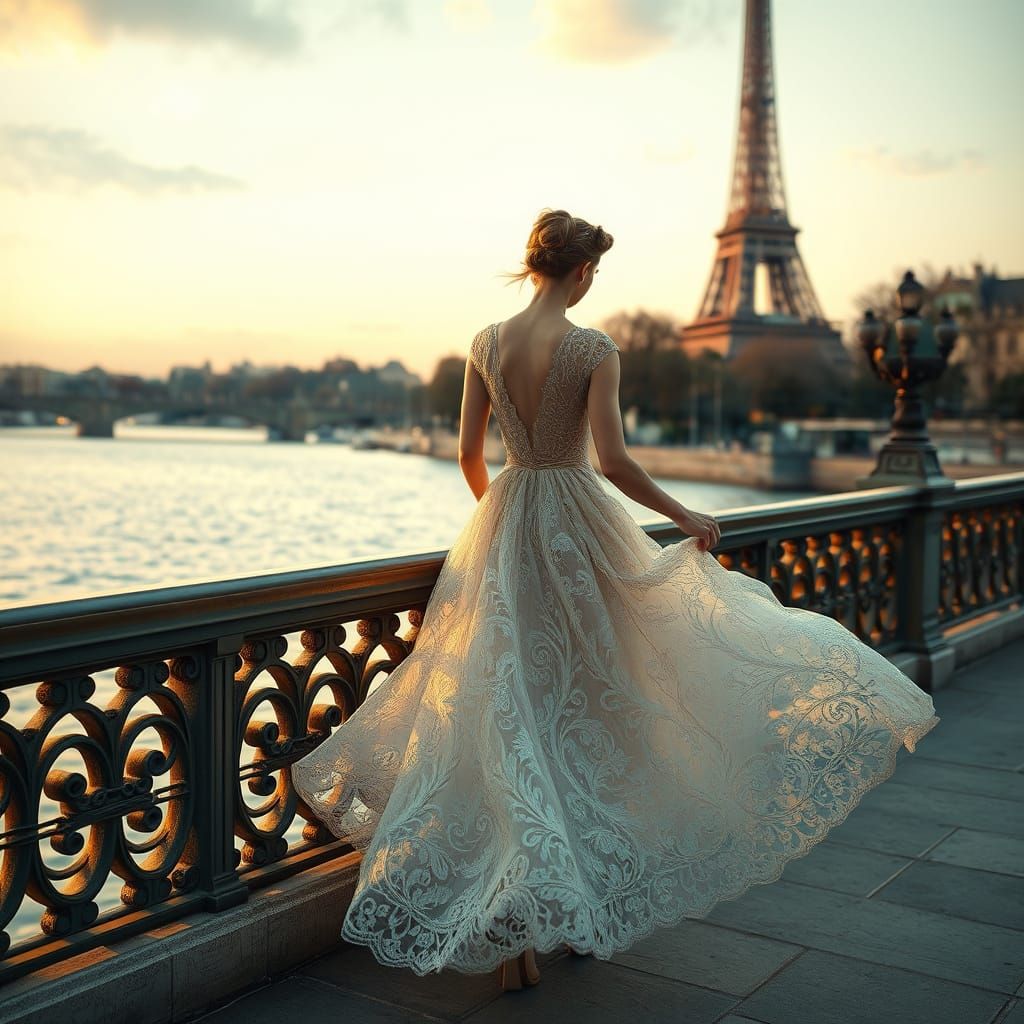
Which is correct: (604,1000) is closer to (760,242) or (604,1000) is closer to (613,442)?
(613,442)

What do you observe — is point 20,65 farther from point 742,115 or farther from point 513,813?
point 513,813

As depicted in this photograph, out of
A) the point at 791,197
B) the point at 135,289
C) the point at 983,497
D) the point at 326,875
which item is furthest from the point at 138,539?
the point at 791,197

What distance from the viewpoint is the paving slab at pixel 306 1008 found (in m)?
2.74

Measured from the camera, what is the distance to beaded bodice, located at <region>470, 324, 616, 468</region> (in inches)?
116

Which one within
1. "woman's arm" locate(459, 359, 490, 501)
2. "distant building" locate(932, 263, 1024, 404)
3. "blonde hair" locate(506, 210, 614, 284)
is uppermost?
"distant building" locate(932, 263, 1024, 404)

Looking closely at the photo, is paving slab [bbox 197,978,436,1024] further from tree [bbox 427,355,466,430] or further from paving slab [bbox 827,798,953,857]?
tree [bbox 427,355,466,430]

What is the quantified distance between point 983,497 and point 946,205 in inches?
3097

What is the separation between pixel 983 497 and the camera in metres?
7.29

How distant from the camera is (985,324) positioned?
250 ft

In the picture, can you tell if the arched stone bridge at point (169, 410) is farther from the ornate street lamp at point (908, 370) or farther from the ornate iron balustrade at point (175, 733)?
the ornate iron balustrade at point (175, 733)

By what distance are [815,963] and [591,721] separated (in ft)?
2.85

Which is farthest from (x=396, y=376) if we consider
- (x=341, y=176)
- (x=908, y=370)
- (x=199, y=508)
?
(x=908, y=370)

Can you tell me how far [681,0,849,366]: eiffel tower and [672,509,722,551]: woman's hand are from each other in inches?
2919

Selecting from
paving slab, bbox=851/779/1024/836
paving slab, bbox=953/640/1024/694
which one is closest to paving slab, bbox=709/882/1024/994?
paving slab, bbox=851/779/1024/836
